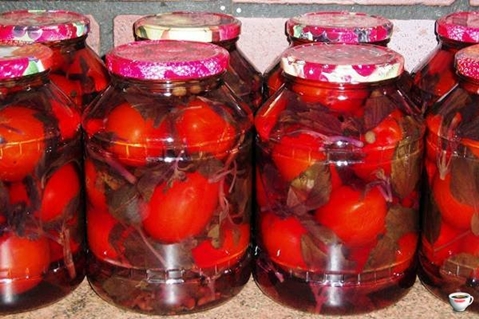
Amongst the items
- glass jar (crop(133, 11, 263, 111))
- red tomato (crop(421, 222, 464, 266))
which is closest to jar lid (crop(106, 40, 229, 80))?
glass jar (crop(133, 11, 263, 111))

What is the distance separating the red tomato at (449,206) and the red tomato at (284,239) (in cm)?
17

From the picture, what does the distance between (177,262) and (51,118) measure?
0.22 meters

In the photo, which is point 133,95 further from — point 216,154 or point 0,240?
point 0,240

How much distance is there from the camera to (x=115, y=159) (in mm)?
984

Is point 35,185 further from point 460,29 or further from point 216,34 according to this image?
point 460,29

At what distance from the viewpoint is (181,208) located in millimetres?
970

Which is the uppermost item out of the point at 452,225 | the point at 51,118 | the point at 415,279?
the point at 51,118

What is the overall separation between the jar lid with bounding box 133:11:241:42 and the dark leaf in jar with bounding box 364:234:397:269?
0.35m

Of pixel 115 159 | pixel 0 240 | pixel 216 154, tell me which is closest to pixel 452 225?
pixel 216 154

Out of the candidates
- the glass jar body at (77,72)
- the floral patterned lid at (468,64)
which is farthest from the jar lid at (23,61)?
the floral patterned lid at (468,64)

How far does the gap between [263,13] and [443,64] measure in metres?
0.31

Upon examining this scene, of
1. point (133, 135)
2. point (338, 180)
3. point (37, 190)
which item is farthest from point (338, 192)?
point (37, 190)

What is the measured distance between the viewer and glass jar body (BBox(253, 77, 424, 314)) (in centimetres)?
97

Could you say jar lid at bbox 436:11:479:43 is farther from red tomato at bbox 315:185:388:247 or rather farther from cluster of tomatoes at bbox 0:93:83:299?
cluster of tomatoes at bbox 0:93:83:299
